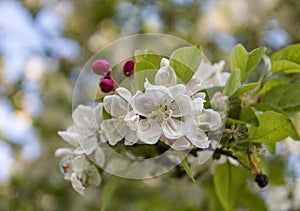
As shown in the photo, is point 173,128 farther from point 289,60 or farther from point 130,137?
point 289,60

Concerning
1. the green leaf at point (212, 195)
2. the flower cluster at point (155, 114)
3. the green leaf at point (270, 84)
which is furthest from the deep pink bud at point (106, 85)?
the green leaf at point (212, 195)

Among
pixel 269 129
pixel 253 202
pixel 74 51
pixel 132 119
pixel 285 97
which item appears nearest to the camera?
pixel 132 119

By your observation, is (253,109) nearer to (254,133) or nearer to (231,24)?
(254,133)

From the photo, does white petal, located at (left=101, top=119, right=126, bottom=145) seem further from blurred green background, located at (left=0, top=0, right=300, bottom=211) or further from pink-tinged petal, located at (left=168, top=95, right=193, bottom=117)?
blurred green background, located at (left=0, top=0, right=300, bottom=211)

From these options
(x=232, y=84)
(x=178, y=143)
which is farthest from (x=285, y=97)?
(x=178, y=143)

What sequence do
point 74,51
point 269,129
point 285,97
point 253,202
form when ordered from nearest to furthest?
point 269,129 → point 285,97 → point 253,202 → point 74,51
